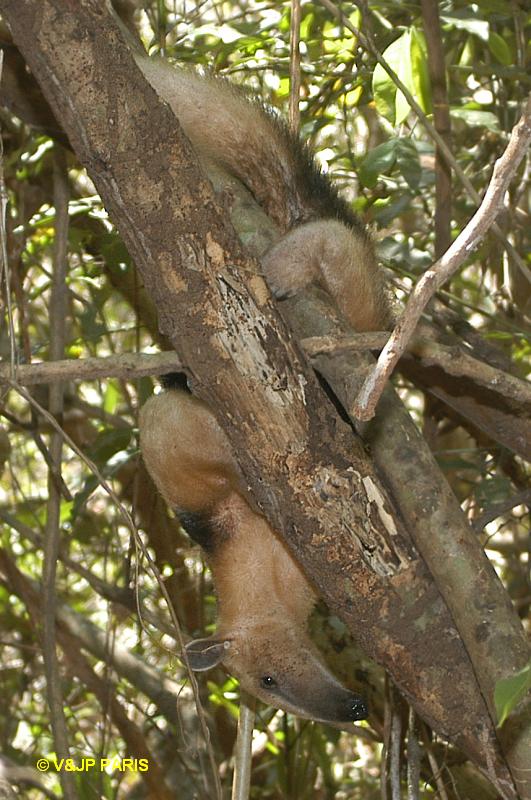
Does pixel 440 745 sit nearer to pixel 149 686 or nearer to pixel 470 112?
pixel 149 686

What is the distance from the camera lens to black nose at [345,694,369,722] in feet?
10.1

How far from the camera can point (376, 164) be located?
10.4ft

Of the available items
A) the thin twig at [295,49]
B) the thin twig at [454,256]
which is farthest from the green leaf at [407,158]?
the thin twig at [454,256]

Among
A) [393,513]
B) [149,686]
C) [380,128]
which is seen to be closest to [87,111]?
[393,513]

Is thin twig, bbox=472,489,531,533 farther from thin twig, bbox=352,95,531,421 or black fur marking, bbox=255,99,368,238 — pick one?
thin twig, bbox=352,95,531,421

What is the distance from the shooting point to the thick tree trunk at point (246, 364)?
203cm

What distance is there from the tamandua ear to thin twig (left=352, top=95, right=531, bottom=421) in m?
1.51

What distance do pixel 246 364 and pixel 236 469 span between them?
1.07 m

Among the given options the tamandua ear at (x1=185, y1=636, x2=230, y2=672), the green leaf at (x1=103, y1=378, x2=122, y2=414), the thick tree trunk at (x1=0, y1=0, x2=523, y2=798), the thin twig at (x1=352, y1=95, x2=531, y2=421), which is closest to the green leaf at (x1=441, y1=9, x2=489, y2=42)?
the thick tree trunk at (x1=0, y1=0, x2=523, y2=798)

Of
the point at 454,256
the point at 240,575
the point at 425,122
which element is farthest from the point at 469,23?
the point at 240,575

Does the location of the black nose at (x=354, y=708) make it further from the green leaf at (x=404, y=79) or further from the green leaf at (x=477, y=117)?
the green leaf at (x=477, y=117)

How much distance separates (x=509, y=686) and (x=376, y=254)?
2.17 m

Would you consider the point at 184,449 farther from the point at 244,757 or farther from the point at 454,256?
the point at 454,256

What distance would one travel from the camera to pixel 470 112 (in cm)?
358
